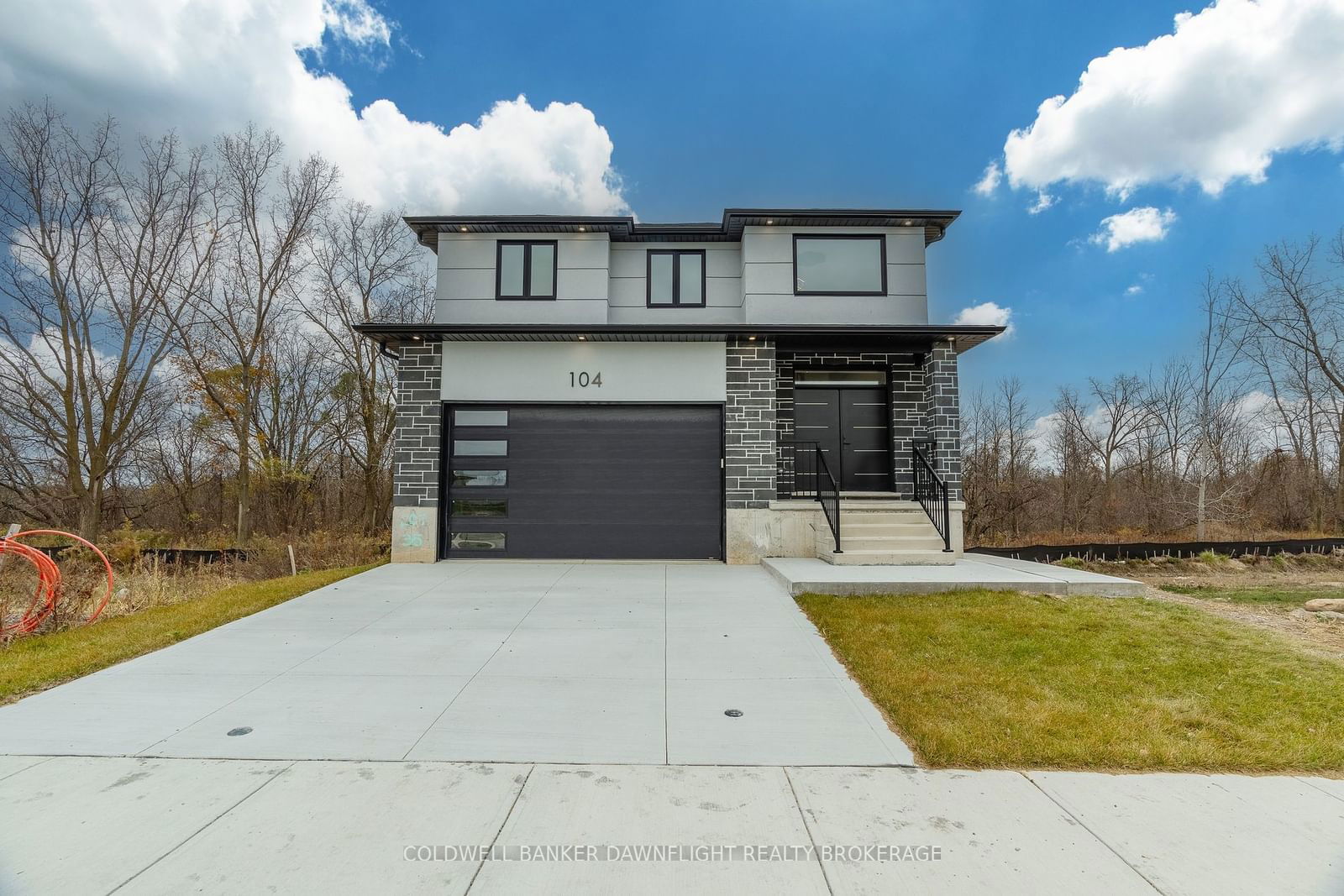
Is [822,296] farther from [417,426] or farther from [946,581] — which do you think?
[417,426]

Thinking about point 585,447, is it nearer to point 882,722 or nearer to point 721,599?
point 721,599

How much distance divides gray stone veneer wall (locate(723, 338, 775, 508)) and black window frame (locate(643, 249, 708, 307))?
1.65 metres

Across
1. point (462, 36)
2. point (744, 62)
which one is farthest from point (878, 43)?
point (462, 36)

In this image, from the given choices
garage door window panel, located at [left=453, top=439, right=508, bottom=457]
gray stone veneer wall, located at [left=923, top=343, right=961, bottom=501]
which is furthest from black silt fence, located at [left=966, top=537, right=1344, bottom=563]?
garage door window panel, located at [left=453, top=439, right=508, bottom=457]

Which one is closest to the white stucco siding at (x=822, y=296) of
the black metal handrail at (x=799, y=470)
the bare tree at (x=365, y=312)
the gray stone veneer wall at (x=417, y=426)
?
the black metal handrail at (x=799, y=470)

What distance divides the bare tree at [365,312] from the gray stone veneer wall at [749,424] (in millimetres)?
9348

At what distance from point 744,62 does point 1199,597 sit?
527 inches

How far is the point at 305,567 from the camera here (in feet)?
34.0

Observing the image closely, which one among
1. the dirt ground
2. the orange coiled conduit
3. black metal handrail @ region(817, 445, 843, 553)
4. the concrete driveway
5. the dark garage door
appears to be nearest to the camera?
the concrete driveway

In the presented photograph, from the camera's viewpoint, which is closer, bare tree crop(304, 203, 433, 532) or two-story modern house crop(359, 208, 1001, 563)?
two-story modern house crop(359, 208, 1001, 563)

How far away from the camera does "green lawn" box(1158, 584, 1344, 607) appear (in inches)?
320

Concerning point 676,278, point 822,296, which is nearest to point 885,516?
point 822,296

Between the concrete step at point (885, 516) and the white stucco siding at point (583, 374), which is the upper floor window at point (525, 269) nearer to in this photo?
the white stucco siding at point (583, 374)

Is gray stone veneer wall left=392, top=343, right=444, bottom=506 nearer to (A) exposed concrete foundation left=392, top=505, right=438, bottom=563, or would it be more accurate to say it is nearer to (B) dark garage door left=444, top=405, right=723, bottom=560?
(A) exposed concrete foundation left=392, top=505, right=438, bottom=563
